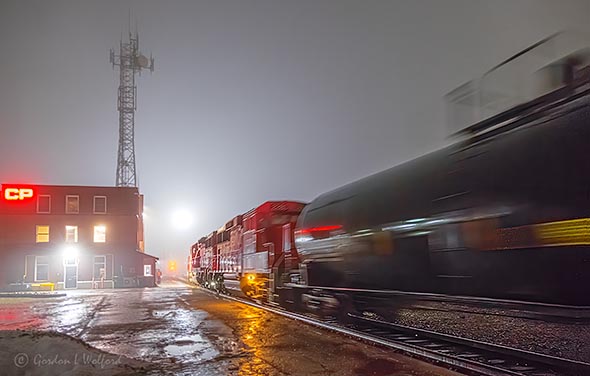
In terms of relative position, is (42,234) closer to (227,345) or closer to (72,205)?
(72,205)

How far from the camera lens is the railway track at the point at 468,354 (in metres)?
6.65

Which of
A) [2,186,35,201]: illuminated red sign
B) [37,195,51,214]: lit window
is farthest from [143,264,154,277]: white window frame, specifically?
[2,186,35,201]: illuminated red sign

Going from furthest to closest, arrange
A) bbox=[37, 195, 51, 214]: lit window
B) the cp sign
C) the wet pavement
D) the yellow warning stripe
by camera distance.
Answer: bbox=[37, 195, 51, 214]: lit window
the cp sign
the wet pavement
the yellow warning stripe

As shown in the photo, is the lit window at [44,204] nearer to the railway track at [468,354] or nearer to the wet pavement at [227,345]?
the wet pavement at [227,345]

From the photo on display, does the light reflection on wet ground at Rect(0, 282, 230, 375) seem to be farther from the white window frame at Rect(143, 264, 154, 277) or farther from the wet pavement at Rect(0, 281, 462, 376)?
the white window frame at Rect(143, 264, 154, 277)

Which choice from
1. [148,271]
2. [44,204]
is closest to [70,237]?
[44,204]

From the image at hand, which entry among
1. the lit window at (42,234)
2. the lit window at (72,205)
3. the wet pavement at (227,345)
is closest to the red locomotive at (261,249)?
the wet pavement at (227,345)

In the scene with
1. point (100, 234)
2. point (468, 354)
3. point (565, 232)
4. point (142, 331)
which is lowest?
point (468, 354)

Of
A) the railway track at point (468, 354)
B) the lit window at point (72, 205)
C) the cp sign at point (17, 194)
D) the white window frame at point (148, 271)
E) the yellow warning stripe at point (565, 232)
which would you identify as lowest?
the railway track at point (468, 354)

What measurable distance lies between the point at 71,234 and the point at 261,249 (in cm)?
2913

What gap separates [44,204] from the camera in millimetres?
42062

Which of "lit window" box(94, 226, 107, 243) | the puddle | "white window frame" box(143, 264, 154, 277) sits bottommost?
the puddle

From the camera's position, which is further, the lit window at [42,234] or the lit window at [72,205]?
the lit window at [72,205]

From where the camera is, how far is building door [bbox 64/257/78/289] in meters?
40.4
